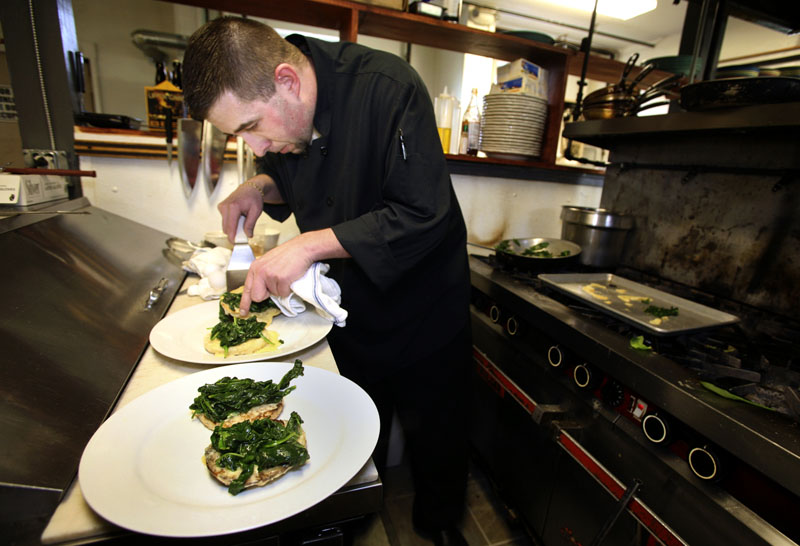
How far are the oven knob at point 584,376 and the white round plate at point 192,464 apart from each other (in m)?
0.81

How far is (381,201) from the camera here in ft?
3.96

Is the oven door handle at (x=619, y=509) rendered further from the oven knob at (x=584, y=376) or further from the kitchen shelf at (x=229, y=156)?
the kitchen shelf at (x=229, y=156)

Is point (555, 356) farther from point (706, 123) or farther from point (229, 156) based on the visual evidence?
point (229, 156)

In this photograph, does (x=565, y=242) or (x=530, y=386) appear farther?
(x=565, y=242)

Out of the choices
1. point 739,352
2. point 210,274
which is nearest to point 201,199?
point 210,274

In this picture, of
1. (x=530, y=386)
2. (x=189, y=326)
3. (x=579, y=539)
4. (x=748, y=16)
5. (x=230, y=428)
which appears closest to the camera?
(x=230, y=428)

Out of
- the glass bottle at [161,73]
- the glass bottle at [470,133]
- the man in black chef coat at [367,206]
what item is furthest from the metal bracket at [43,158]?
the glass bottle at [470,133]

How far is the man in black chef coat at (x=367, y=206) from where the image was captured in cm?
95

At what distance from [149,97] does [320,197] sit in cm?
124

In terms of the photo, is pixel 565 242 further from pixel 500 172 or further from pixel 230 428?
pixel 230 428

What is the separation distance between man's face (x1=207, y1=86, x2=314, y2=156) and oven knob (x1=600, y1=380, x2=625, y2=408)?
3.82 feet

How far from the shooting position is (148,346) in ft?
3.15

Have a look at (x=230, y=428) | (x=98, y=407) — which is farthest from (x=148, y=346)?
(x=230, y=428)

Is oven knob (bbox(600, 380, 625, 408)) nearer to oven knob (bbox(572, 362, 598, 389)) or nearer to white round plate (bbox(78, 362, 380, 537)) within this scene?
oven knob (bbox(572, 362, 598, 389))
